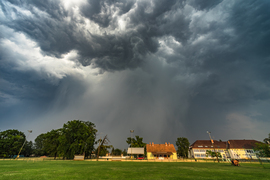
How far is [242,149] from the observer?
228 feet

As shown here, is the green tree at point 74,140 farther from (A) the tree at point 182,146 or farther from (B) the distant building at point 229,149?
(B) the distant building at point 229,149

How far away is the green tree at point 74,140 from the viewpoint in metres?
45.4

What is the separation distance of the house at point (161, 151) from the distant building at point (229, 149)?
19790 mm

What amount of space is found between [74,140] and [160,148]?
148 ft

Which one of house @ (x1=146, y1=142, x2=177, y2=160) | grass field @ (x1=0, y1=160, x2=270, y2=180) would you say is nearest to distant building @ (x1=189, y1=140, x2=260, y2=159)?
house @ (x1=146, y1=142, x2=177, y2=160)

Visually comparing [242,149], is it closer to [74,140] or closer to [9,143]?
[74,140]

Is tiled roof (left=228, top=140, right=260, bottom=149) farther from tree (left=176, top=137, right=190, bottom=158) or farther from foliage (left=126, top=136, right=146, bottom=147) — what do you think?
foliage (left=126, top=136, right=146, bottom=147)

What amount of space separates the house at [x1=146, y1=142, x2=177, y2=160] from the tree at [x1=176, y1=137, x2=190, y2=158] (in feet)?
31.2

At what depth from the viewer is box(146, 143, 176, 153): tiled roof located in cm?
6421

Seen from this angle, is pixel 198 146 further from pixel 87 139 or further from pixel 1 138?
pixel 1 138

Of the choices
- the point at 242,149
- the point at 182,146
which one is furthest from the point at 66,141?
the point at 242,149

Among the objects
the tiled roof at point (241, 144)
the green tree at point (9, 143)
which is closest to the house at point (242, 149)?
the tiled roof at point (241, 144)

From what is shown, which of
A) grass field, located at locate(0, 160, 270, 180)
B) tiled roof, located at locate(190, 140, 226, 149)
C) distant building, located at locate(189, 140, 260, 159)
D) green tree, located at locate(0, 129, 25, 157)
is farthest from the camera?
tiled roof, located at locate(190, 140, 226, 149)

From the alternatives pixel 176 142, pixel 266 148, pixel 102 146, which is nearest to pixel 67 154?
pixel 102 146
